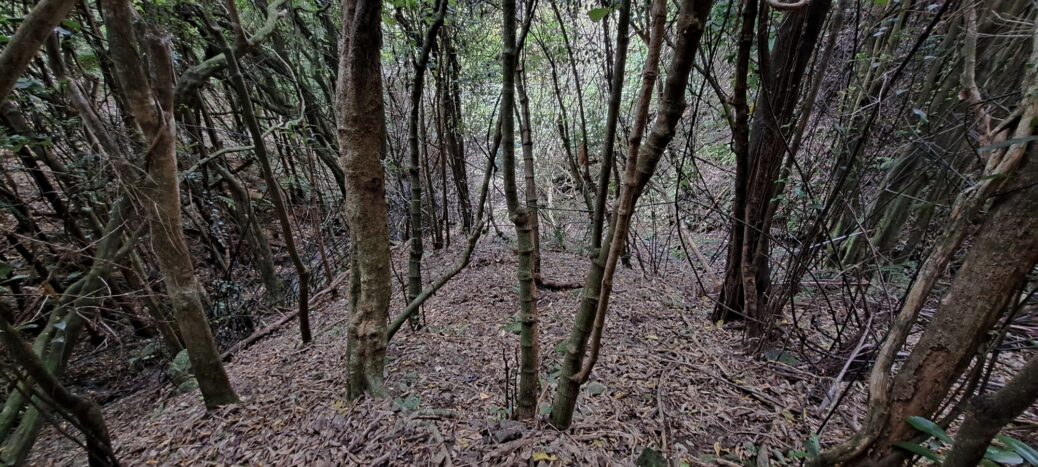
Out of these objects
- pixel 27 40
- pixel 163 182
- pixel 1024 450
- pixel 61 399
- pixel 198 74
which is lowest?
pixel 61 399

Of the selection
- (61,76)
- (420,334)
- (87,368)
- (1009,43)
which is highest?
(1009,43)

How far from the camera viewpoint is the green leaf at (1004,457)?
0.89 m

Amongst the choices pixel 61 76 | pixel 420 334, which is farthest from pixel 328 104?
pixel 420 334

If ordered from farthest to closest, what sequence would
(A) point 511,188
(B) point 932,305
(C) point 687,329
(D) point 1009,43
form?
(C) point 687,329 < (D) point 1009,43 < (B) point 932,305 < (A) point 511,188

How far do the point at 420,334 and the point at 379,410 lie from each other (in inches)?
40.0

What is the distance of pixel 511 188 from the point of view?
59.8 inches

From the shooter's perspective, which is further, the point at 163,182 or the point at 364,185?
the point at 163,182

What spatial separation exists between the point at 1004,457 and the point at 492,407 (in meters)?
1.67

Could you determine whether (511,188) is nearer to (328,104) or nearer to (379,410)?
(379,410)

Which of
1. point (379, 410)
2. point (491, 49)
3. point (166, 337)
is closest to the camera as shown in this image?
point (379, 410)

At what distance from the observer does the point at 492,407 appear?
190 centimetres

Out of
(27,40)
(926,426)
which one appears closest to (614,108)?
(926,426)

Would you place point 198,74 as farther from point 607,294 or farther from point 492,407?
point 607,294

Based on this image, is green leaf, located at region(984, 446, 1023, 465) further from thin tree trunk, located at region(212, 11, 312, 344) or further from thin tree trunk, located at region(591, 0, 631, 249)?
thin tree trunk, located at region(212, 11, 312, 344)
